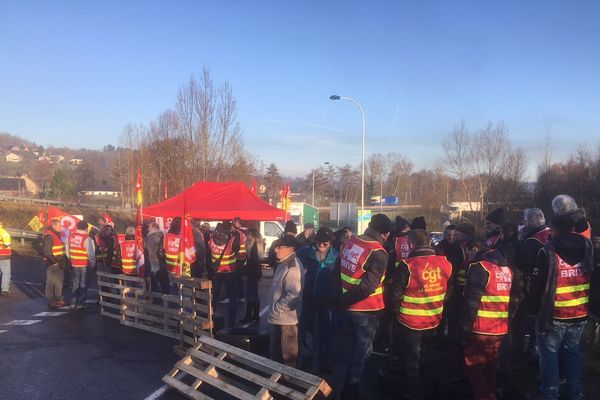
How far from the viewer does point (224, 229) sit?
29.3 feet

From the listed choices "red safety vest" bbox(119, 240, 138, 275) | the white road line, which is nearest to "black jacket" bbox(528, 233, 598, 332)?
the white road line

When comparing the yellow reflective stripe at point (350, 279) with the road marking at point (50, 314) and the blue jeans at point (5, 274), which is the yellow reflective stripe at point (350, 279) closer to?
the road marking at point (50, 314)

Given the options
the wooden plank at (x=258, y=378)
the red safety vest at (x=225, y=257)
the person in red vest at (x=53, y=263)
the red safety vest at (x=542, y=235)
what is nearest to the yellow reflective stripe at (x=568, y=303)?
the red safety vest at (x=542, y=235)

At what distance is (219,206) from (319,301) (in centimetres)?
862

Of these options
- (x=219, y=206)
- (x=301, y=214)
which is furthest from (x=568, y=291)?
(x=301, y=214)

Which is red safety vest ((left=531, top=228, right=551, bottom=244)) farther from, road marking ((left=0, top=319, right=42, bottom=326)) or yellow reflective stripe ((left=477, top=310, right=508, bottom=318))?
road marking ((left=0, top=319, right=42, bottom=326))

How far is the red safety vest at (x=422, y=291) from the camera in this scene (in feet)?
16.0

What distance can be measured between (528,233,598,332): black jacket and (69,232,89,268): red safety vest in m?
8.68

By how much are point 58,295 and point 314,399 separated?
321 inches

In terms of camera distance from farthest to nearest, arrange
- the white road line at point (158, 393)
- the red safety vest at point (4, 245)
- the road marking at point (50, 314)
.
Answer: the red safety vest at point (4, 245) < the road marking at point (50, 314) < the white road line at point (158, 393)

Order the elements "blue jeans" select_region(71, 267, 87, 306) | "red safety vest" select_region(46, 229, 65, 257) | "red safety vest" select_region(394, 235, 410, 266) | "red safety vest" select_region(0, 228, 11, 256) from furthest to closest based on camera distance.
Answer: "red safety vest" select_region(0, 228, 11, 256) → "red safety vest" select_region(46, 229, 65, 257) → "blue jeans" select_region(71, 267, 87, 306) → "red safety vest" select_region(394, 235, 410, 266)

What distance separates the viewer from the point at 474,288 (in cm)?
466

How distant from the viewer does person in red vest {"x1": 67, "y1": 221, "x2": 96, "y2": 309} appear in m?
10.1

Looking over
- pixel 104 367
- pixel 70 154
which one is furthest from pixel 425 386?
pixel 70 154
